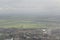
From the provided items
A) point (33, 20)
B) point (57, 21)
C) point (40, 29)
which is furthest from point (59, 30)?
point (33, 20)

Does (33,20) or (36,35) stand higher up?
(33,20)

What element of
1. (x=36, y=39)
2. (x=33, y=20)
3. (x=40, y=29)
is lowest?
(x=36, y=39)

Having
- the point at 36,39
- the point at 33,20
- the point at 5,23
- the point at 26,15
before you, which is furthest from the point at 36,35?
the point at 5,23

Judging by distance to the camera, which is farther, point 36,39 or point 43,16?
point 36,39

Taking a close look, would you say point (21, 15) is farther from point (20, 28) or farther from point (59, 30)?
point (59, 30)

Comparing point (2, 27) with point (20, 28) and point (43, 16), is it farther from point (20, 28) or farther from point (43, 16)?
point (43, 16)

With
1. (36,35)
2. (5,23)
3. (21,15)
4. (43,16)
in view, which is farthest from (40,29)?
(5,23)

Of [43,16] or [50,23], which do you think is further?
[50,23]

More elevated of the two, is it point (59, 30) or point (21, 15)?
point (21, 15)
